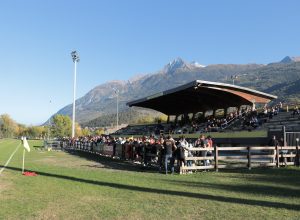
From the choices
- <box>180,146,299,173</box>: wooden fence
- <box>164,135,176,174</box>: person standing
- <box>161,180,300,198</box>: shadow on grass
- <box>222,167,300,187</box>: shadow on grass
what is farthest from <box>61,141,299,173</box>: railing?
<box>161,180,300,198</box>: shadow on grass

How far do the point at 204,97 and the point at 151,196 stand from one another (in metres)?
41.7

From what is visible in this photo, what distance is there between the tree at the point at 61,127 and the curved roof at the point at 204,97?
91537 millimetres

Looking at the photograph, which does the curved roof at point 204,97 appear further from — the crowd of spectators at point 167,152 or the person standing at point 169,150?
the person standing at point 169,150

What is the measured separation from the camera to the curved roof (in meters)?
46.4

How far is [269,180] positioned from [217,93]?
34.0 meters

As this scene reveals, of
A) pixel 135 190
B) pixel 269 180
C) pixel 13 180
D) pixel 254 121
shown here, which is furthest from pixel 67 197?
pixel 254 121

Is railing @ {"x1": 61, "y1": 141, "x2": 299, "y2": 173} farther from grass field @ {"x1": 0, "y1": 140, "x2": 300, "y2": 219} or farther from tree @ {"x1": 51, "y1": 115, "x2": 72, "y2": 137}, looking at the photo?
tree @ {"x1": 51, "y1": 115, "x2": 72, "y2": 137}

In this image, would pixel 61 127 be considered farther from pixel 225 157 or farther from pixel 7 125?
pixel 225 157

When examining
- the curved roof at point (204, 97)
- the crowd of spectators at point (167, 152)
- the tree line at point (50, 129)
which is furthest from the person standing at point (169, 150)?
the tree line at point (50, 129)

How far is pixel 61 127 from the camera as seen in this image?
150 metres

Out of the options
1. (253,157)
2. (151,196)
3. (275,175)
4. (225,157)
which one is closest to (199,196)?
(151,196)

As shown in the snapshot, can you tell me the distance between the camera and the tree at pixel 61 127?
5910 inches

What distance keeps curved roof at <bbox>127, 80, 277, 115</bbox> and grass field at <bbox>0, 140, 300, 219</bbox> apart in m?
29.6

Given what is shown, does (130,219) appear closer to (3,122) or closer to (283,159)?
(283,159)
